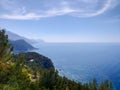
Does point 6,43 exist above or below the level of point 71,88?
above

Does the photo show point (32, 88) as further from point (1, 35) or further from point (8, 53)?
point (1, 35)

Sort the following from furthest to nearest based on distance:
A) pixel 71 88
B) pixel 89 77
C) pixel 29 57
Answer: pixel 89 77
pixel 29 57
pixel 71 88

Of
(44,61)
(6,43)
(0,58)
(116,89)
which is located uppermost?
(6,43)

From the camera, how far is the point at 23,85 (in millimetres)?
51938

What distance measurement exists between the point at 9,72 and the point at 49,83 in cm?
1390

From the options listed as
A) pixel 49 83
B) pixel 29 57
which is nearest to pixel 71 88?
pixel 49 83

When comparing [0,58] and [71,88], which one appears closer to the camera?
[0,58]

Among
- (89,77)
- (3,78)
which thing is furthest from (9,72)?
(89,77)

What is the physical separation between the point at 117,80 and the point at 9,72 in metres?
139

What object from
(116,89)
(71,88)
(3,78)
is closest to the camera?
(3,78)

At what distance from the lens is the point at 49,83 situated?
210ft

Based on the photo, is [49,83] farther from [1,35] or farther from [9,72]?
[1,35]

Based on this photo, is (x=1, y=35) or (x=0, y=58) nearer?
(x=0, y=58)

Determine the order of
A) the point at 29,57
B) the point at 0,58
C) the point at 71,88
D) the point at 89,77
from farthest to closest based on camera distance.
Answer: the point at 89,77 → the point at 29,57 → the point at 71,88 → the point at 0,58
